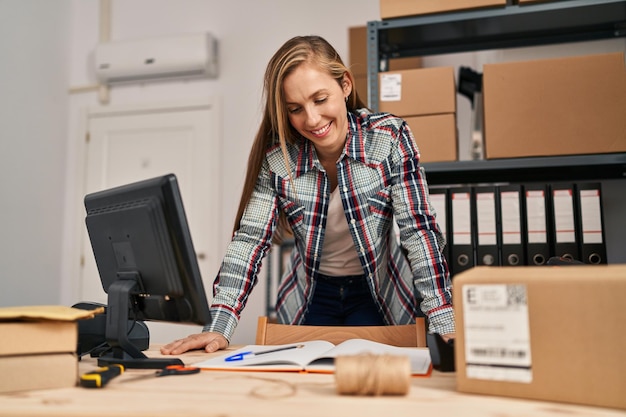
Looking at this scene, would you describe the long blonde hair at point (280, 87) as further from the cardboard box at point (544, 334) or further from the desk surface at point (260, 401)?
the cardboard box at point (544, 334)

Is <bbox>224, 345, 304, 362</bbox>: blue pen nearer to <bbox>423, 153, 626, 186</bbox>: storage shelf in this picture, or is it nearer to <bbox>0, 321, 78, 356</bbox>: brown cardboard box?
<bbox>0, 321, 78, 356</bbox>: brown cardboard box

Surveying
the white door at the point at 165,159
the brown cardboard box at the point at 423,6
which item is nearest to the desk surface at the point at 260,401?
the brown cardboard box at the point at 423,6

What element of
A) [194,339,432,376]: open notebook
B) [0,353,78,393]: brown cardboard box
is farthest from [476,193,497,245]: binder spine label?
[0,353,78,393]: brown cardboard box

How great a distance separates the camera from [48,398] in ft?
2.03

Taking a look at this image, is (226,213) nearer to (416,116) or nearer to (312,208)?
(416,116)

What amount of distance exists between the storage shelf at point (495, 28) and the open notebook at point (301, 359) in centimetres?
120

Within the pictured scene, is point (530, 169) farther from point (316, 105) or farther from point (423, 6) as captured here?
point (316, 105)

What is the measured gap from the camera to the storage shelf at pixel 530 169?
169cm

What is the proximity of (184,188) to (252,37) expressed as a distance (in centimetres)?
103

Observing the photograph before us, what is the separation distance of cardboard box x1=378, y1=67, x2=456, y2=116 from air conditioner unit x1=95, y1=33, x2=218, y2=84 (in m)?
1.71

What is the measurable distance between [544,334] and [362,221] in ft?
2.58

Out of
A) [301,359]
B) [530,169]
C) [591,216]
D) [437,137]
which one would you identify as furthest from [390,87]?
[301,359]

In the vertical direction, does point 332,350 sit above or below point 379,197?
below

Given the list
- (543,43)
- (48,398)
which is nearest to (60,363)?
(48,398)
